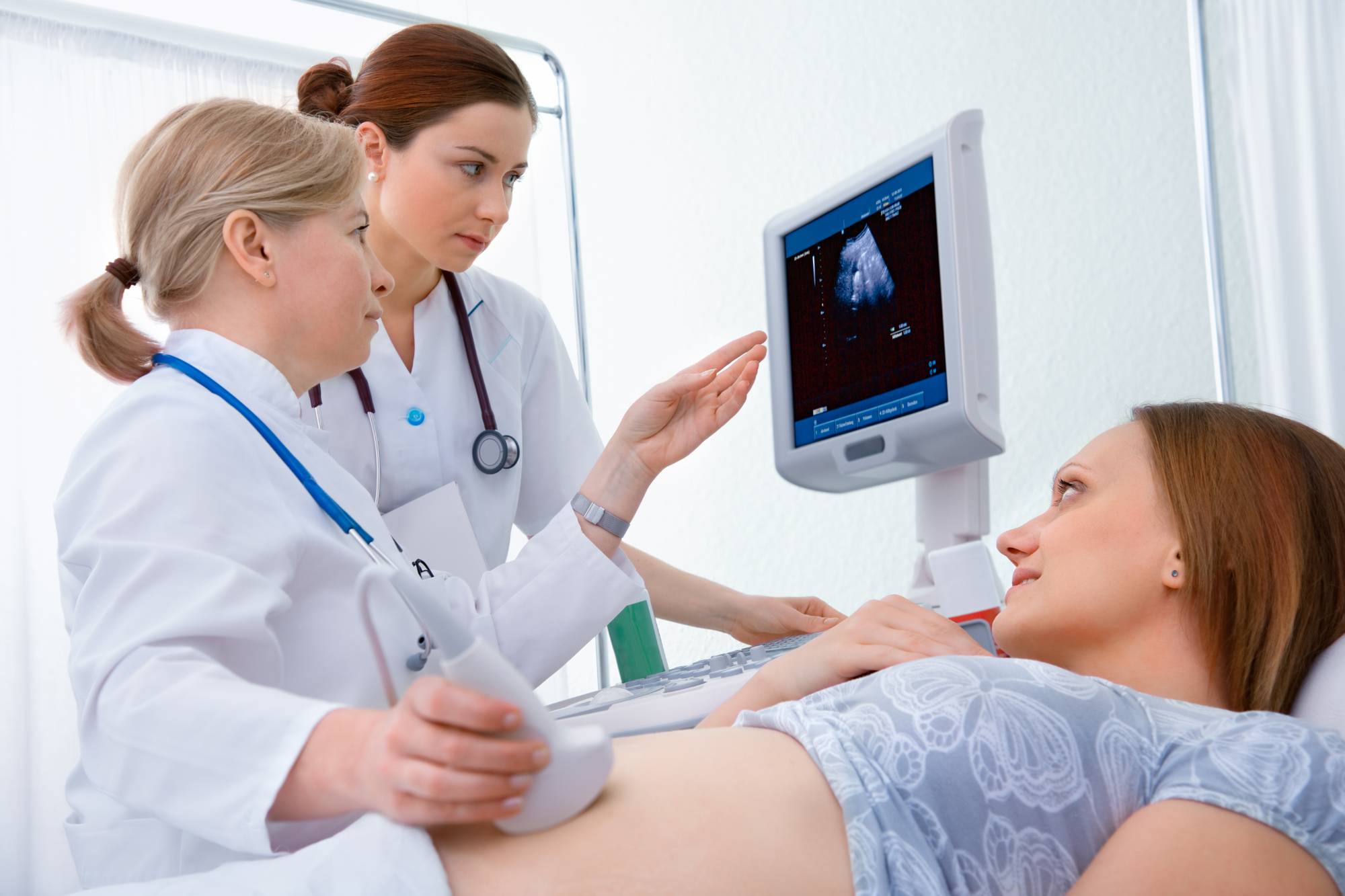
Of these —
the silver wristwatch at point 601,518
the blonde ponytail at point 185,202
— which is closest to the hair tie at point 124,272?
the blonde ponytail at point 185,202

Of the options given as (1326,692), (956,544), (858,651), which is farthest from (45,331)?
(1326,692)

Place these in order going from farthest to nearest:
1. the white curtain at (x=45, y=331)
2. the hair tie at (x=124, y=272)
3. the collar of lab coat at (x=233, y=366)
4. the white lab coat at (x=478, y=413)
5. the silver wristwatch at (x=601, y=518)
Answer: the white curtain at (x=45, y=331)
the white lab coat at (x=478, y=413)
the silver wristwatch at (x=601, y=518)
the hair tie at (x=124, y=272)
the collar of lab coat at (x=233, y=366)

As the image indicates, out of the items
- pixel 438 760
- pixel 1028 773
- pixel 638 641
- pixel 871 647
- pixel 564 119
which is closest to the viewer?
pixel 438 760

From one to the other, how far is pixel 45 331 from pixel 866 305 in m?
2.04

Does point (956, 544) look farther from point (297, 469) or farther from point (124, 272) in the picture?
point (124, 272)

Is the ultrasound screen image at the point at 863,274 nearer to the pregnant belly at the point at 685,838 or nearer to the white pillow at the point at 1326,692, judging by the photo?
the white pillow at the point at 1326,692

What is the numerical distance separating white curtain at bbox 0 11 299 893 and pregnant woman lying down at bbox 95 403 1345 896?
211 cm

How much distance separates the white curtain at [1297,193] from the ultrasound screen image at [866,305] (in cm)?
145

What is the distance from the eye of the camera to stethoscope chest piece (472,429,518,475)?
1712 millimetres

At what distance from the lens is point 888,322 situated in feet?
5.43

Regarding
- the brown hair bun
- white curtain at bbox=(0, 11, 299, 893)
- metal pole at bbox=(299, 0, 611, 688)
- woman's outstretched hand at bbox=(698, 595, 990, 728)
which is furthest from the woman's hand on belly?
white curtain at bbox=(0, 11, 299, 893)

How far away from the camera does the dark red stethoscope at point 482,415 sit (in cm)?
161

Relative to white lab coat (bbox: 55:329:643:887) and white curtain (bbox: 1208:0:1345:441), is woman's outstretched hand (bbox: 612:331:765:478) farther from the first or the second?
white curtain (bbox: 1208:0:1345:441)

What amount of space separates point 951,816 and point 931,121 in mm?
3071
